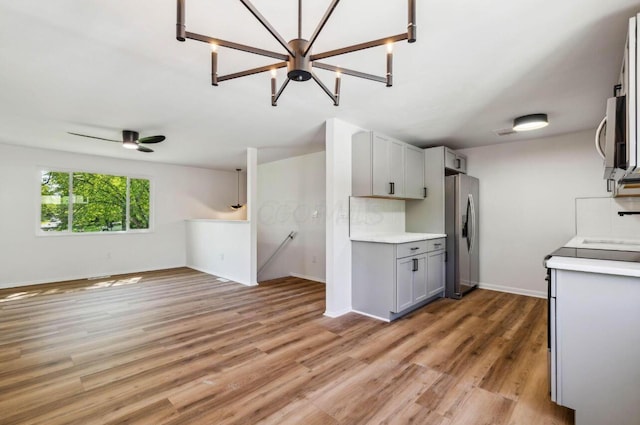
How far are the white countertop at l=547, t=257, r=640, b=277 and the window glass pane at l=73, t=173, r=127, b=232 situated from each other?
700 cm

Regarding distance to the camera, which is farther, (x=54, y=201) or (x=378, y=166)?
(x=54, y=201)

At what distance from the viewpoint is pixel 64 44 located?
1.92 metres

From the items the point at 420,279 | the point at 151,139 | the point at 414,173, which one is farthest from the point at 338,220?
the point at 151,139

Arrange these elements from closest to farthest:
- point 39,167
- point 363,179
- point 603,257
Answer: point 603,257 < point 363,179 < point 39,167

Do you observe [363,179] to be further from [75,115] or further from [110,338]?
[75,115]

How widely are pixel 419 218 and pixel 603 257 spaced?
9.01 ft

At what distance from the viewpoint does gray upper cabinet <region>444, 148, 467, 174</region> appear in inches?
170

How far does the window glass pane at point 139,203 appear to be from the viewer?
6.16m

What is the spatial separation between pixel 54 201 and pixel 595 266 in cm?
736

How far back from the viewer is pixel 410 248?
3.49m

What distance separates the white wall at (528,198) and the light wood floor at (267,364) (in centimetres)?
66

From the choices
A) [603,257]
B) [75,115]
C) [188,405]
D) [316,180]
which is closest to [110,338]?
[188,405]

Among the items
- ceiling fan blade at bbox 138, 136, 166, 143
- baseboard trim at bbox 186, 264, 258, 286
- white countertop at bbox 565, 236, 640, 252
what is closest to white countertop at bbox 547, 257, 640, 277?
white countertop at bbox 565, 236, 640, 252

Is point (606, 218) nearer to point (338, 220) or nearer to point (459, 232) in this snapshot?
point (459, 232)
